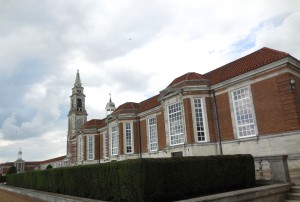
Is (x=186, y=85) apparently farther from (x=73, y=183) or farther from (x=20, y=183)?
(x=20, y=183)

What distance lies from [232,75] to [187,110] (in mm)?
4693

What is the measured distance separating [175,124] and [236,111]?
5.76 meters

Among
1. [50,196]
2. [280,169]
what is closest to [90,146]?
[50,196]

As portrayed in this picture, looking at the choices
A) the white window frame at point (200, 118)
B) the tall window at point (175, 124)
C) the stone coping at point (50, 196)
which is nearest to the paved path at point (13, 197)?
the stone coping at point (50, 196)

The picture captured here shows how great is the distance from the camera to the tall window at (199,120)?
22078mm

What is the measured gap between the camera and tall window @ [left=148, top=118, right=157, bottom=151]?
97.4ft

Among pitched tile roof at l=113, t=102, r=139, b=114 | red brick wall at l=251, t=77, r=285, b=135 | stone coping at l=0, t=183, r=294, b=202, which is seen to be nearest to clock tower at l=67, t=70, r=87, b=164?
pitched tile roof at l=113, t=102, r=139, b=114

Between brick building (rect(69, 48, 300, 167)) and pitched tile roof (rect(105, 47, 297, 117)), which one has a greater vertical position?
pitched tile roof (rect(105, 47, 297, 117))

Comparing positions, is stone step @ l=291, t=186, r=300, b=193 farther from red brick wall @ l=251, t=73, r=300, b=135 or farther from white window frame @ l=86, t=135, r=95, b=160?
white window frame @ l=86, t=135, r=95, b=160

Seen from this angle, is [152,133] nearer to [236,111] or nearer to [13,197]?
[236,111]

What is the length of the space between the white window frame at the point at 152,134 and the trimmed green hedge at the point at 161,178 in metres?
18.2

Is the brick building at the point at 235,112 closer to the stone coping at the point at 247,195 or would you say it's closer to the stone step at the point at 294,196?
the stone step at the point at 294,196

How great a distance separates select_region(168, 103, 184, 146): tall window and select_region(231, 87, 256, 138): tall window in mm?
4995

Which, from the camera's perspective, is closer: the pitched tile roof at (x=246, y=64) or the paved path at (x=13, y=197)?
the paved path at (x=13, y=197)
